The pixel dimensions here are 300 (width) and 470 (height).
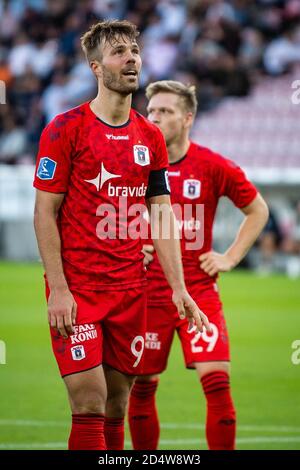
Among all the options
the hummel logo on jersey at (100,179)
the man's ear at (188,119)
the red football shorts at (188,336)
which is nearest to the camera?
the hummel logo on jersey at (100,179)

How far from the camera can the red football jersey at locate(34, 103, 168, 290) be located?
5004 millimetres

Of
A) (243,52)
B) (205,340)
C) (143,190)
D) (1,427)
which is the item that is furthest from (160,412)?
(243,52)

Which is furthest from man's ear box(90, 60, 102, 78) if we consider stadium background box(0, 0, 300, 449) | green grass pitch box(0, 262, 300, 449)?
stadium background box(0, 0, 300, 449)

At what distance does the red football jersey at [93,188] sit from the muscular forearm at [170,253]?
10.0 inches

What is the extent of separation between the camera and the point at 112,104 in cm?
519

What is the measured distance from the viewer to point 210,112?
22844 mm

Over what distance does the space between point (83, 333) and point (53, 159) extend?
2.85ft

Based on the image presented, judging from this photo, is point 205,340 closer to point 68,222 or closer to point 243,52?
point 68,222

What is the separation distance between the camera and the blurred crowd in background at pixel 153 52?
22.4 metres

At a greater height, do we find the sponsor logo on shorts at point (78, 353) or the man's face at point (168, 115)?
the man's face at point (168, 115)

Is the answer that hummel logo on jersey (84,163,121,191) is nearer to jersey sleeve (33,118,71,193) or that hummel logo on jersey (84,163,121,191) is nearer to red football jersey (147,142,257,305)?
jersey sleeve (33,118,71,193)

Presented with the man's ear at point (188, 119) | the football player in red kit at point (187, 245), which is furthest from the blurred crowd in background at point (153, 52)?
the football player in red kit at point (187, 245)

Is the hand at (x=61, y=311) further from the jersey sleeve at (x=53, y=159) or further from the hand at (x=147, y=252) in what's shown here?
the hand at (x=147, y=252)

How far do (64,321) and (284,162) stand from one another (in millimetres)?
16817
